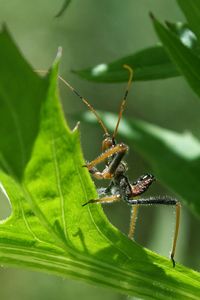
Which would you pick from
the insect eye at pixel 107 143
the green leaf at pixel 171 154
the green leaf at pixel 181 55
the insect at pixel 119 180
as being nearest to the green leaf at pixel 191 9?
the green leaf at pixel 181 55

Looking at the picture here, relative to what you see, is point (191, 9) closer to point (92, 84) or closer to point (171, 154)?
point (171, 154)

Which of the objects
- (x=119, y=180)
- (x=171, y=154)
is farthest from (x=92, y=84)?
(x=171, y=154)

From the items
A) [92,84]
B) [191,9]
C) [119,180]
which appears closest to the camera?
[191,9]

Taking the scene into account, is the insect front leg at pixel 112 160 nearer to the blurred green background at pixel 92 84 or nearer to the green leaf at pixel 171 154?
the green leaf at pixel 171 154

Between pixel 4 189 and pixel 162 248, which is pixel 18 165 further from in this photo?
pixel 162 248

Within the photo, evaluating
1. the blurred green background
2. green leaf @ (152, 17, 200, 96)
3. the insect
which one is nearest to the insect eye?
the insect

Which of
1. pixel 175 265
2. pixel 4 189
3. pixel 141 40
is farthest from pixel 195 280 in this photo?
pixel 141 40

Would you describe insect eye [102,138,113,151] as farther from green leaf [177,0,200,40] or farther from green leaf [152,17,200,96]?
green leaf [177,0,200,40]
